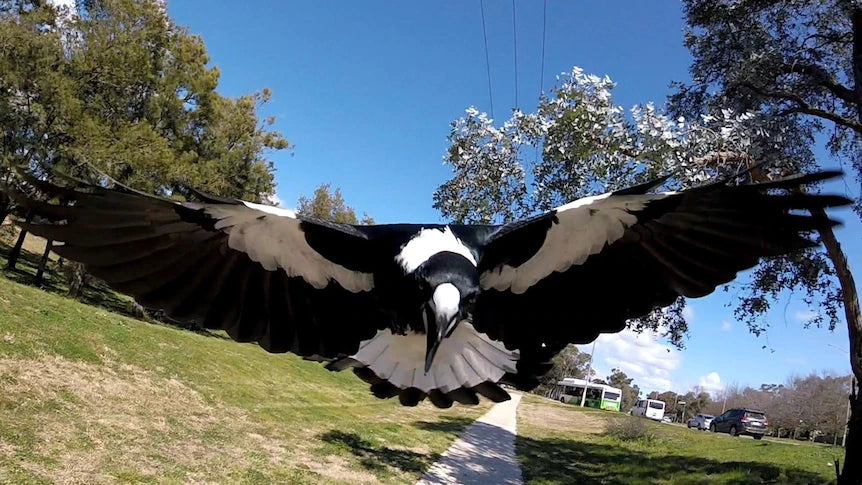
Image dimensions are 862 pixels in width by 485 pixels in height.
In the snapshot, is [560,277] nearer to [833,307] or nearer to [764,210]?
Result: [764,210]

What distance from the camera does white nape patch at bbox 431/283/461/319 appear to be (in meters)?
2.59

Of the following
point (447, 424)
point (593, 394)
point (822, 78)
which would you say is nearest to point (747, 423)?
point (447, 424)

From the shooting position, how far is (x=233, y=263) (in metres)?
3.56

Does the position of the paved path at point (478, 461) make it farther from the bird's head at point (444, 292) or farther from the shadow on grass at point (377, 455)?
the bird's head at point (444, 292)

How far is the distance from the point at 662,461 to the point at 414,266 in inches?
487

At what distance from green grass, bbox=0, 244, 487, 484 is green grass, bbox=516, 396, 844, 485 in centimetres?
237

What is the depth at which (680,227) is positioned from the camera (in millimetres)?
3258

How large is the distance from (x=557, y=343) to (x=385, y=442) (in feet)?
28.4

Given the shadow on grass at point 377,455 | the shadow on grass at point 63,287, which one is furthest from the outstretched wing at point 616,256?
the shadow on grass at point 63,287

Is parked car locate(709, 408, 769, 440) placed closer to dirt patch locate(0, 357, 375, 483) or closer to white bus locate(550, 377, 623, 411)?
white bus locate(550, 377, 623, 411)

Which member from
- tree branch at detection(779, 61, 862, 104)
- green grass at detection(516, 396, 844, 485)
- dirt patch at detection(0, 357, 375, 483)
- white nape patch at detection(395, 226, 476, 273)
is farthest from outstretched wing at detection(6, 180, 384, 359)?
green grass at detection(516, 396, 844, 485)

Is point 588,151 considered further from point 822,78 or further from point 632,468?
point 632,468

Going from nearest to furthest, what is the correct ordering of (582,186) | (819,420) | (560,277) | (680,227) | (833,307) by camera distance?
1. (680,227)
2. (560,277)
3. (582,186)
4. (833,307)
5. (819,420)

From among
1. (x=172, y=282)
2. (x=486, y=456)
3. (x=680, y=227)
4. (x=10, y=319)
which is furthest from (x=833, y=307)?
(x=10, y=319)
